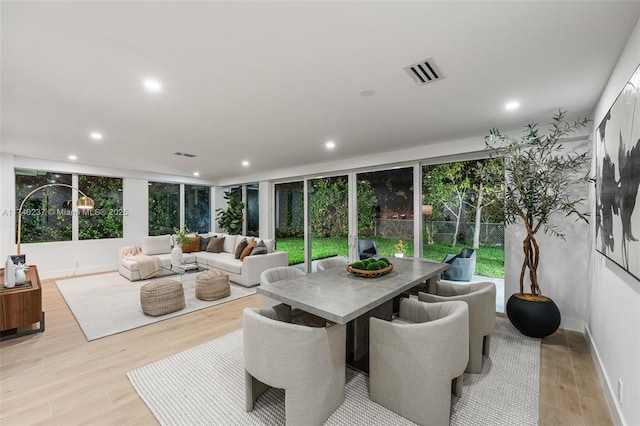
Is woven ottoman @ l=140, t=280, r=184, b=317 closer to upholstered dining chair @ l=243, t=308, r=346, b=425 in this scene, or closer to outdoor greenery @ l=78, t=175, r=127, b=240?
upholstered dining chair @ l=243, t=308, r=346, b=425

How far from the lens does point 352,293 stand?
2137 millimetres

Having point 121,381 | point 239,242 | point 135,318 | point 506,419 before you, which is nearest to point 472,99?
point 506,419

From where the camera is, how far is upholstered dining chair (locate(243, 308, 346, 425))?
1.63 metres

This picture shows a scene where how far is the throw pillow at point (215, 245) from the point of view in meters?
6.44

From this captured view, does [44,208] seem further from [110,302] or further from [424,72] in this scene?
[424,72]

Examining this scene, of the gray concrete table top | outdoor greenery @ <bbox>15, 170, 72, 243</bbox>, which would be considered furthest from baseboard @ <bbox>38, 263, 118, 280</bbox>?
the gray concrete table top

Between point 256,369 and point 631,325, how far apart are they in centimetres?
230

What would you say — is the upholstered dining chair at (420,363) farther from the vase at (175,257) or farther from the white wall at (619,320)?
the vase at (175,257)

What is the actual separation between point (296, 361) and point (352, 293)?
2.27 feet

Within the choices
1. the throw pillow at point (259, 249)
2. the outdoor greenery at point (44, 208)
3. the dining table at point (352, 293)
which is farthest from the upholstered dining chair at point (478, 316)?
the outdoor greenery at point (44, 208)

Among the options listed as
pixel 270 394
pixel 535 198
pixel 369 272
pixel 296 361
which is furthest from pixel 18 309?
pixel 535 198

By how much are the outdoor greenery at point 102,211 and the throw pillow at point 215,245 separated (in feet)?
7.37

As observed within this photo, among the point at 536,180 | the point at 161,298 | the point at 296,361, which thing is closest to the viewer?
the point at 296,361

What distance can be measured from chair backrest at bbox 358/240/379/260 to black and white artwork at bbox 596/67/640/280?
10.5 ft
